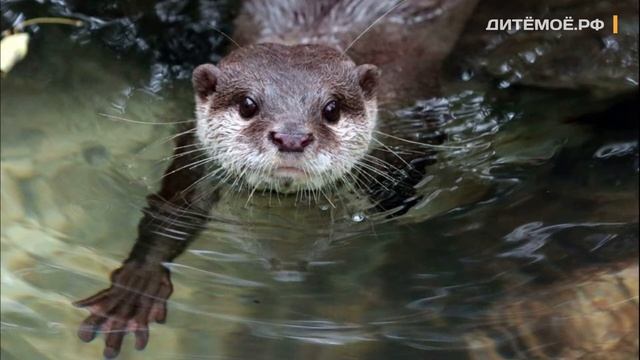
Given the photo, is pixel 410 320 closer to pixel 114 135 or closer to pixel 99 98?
pixel 114 135

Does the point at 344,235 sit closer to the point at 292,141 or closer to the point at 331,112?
the point at 331,112

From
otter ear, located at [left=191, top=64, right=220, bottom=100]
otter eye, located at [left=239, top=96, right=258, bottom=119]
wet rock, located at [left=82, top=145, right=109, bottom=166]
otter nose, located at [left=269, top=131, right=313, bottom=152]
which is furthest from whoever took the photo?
wet rock, located at [left=82, top=145, right=109, bottom=166]

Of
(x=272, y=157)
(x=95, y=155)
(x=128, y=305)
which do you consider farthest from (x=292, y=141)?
(x=95, y=155)

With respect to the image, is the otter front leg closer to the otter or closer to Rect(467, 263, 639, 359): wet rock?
the otter

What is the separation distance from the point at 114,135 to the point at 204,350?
984mm

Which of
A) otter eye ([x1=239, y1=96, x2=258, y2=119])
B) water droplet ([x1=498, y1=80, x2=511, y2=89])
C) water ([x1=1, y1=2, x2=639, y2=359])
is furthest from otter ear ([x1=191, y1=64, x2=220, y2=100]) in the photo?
water droplet ([x1=498, y1=80, x2=511, y2=89])

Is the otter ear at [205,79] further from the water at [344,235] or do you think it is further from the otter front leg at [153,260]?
the water at [344,235]

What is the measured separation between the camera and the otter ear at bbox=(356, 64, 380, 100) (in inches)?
96.1

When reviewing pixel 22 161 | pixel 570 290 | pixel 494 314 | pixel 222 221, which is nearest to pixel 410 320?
pixel 494 314

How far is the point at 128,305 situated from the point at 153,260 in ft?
0.55

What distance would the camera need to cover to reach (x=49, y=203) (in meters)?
2.41

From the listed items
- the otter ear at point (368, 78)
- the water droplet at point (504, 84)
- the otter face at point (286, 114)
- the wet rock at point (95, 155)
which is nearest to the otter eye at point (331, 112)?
the otter face at point (286, 114)

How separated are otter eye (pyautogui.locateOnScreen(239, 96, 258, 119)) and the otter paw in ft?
1.60

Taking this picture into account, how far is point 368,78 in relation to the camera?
247 centimetres
